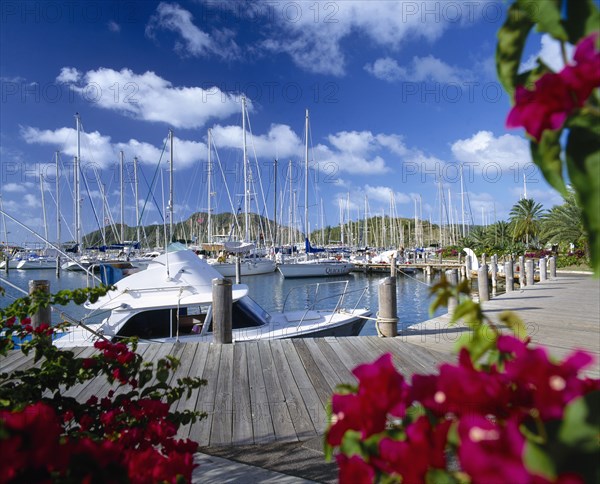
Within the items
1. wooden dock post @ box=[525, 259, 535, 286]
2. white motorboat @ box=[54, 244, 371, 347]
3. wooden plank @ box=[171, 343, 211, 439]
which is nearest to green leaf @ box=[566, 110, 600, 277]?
wooden plank @ box=[171, 343, 211, 439]

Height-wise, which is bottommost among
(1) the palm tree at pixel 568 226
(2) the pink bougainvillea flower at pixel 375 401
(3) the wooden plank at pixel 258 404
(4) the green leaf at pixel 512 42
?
(3) the wooden plank at pixel 258 404

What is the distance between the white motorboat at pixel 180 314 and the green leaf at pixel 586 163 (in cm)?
738

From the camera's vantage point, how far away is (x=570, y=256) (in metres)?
30.2

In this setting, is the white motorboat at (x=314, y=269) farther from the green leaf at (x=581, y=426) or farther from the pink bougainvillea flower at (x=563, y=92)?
the green leaf at (x=581, y=426)

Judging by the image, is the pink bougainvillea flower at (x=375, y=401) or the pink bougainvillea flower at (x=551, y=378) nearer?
the pink bougainvillea flower at (x=551, y=378)

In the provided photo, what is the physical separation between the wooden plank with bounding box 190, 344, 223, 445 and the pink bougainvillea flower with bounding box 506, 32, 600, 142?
3.57m

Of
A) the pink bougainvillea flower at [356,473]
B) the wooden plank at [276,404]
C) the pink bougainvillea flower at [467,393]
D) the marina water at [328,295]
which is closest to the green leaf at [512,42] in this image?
the pink bougainvillea flower at [467,393]

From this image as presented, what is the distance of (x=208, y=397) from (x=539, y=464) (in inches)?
178

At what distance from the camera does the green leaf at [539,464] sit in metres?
0.52

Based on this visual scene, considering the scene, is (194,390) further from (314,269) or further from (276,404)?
(314,269)

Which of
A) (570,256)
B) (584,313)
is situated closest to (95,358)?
Result: (584,313)

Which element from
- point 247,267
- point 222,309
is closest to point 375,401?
point 222,309

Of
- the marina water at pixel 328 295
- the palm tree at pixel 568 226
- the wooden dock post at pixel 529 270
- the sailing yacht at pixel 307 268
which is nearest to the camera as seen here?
the wooden dock post at pixel 529 270

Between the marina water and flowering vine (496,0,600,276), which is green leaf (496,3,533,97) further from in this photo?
the marina water
